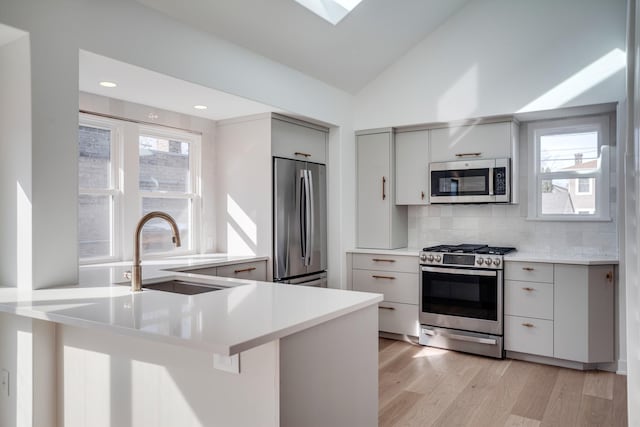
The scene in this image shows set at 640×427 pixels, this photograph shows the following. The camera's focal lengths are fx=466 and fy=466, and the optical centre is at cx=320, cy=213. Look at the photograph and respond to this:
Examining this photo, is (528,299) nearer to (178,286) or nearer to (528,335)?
(528,335)

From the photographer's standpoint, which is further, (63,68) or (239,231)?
(239,231)

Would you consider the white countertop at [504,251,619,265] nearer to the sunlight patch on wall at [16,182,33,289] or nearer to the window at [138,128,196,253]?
the window at [138,128,196,253]

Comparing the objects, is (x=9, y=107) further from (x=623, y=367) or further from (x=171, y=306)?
(x=623, y=367)

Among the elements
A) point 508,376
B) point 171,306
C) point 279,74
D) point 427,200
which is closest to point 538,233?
point 427,200

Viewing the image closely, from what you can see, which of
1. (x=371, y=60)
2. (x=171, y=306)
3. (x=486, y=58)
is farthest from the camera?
(x=371, y=60)

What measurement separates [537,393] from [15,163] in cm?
342

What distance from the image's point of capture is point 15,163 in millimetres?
2316

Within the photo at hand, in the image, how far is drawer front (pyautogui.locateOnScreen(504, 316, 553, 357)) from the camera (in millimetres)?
3656

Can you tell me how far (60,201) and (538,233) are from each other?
150 inches

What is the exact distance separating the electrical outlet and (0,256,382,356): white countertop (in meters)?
0.41

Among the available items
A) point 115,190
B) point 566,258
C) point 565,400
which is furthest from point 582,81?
point 115,190

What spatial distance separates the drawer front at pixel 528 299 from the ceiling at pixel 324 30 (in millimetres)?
2312

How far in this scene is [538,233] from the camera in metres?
4.23

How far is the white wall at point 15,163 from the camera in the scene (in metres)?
2.25
